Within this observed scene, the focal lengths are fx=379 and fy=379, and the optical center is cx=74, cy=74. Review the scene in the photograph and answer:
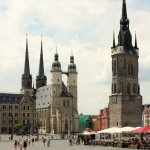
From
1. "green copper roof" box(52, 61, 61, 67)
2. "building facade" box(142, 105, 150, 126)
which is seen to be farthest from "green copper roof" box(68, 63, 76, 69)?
"building facade" box(142, 105, 150, 126)

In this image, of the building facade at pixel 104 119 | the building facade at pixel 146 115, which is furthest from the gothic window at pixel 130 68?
the building facade at pixel 104 119

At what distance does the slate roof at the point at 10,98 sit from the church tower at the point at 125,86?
140 feet

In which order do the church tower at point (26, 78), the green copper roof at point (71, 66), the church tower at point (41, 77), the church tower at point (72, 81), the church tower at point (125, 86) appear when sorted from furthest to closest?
1. the church tower at point (41, 77)
2. the church tower at point (26, 78)
3. the green copper roof at point (71, 66)
4. the church tower at point (72, 81)
5. the church tower at point (125, 86)

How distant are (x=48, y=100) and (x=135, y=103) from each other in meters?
48.3

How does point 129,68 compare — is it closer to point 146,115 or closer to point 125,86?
point 125,86

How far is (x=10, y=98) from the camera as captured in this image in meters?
140

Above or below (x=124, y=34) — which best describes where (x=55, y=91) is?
below

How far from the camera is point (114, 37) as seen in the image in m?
117

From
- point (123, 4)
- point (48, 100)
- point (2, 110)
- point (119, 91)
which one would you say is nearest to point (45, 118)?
point (48, 100)

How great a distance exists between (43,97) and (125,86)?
174ft

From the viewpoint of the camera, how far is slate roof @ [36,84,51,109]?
493ft

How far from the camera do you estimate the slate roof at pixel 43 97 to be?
493 feet

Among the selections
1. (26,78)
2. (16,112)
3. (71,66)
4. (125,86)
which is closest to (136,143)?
→ (125,86)

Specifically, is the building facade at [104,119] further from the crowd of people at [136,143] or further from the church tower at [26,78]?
the crowd of people at [136,143]
